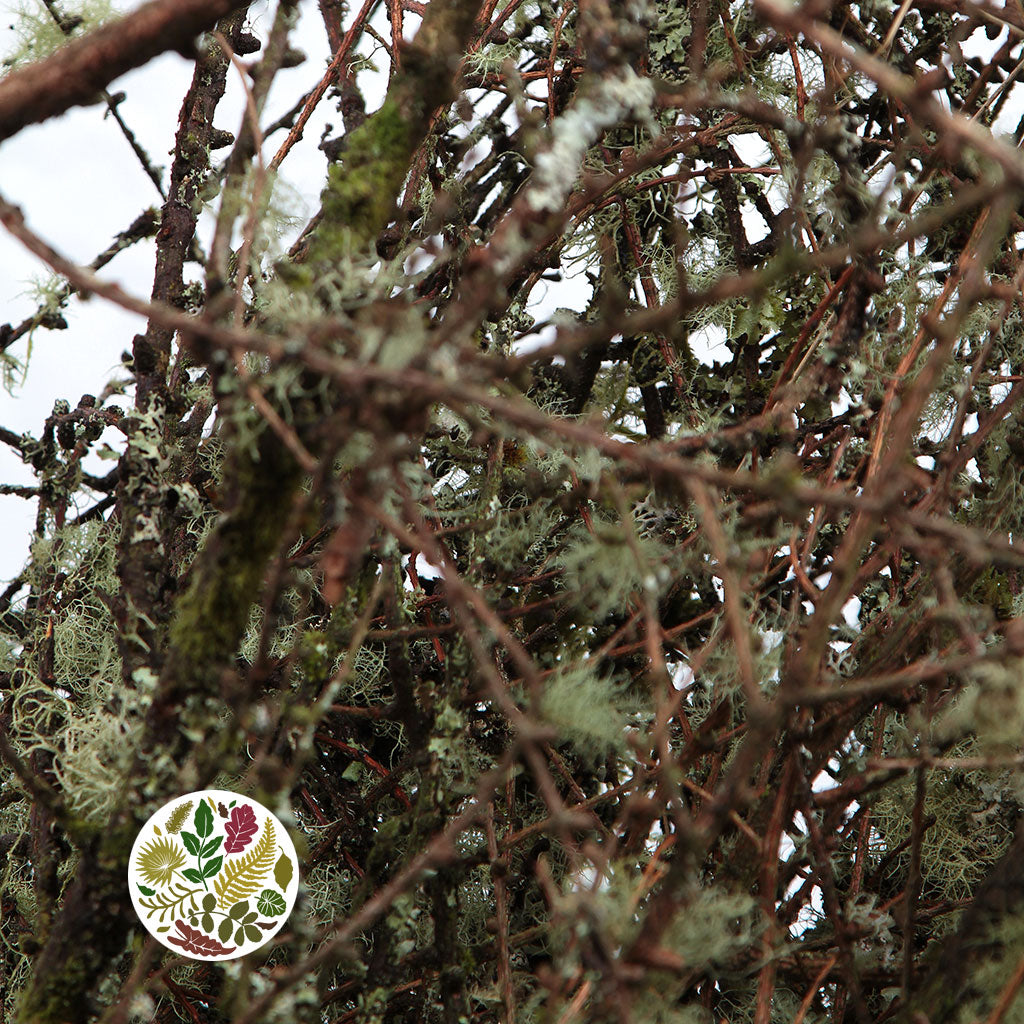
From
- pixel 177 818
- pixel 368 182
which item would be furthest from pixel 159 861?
pixel 368 182

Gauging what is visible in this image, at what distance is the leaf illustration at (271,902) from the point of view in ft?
1.90

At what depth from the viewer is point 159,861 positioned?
54 cm

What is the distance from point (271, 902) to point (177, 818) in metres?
0.08

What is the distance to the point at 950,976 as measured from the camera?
53 cm

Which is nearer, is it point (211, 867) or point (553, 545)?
point (211, 867)

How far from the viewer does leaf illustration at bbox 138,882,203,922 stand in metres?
0.54

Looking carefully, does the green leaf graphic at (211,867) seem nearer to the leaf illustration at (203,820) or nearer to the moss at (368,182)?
the leaf illustration at (203,820)

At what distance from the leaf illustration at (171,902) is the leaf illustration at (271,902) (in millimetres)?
35

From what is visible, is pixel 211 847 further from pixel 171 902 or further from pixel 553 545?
pixel 553 545

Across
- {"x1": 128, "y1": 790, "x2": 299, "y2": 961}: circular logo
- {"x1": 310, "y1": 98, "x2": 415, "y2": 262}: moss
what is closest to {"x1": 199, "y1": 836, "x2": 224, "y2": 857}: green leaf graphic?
{"x1": 128, "y1": 790, "x2": 299, "y2": 961}: circular logo

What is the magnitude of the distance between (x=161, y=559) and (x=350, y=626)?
0.11m

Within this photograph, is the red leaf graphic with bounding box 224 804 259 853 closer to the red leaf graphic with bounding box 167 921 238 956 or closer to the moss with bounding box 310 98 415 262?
the red leaf graphic with bounding box 167 921 238 956

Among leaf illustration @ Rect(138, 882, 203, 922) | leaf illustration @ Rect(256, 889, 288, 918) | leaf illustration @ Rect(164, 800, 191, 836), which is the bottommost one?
leaf illustration @ Rect(138, 882, 203, 922)

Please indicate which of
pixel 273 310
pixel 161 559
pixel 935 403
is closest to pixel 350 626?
pixel 161 559
